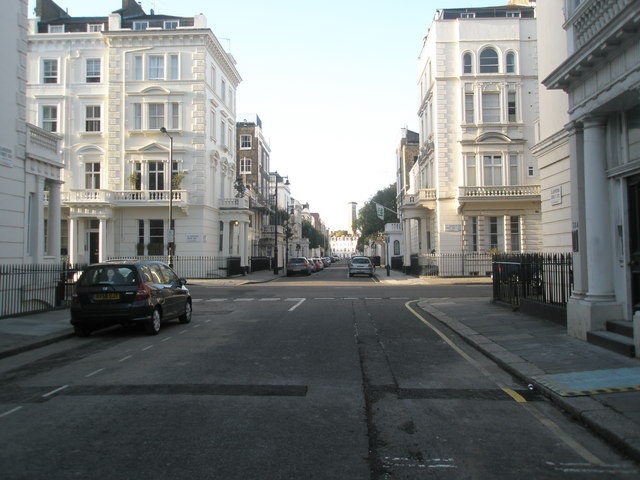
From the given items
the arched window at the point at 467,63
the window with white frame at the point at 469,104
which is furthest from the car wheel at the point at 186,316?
the arched window at the point at 467,63

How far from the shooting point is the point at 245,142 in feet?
200

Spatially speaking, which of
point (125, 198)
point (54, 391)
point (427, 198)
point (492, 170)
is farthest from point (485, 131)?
point (54, 391)

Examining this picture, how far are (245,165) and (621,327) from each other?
54.4m

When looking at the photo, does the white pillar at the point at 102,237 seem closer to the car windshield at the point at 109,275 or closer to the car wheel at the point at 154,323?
the car windshield at the point at 109,275

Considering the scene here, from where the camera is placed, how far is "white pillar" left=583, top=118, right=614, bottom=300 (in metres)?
9.44

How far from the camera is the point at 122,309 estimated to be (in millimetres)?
11000

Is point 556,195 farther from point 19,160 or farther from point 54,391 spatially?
point 19,160

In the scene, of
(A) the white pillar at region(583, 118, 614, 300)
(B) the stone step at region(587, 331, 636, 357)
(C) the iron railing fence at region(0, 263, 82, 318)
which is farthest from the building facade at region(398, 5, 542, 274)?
(B) the stone step at region(587, 331, 636, 357)

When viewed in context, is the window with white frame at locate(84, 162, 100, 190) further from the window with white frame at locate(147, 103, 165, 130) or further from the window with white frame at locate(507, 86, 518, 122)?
Result: the window with white frame at locate(507, 86, 518, 122)

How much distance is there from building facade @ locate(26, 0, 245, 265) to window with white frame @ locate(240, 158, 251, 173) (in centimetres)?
2259

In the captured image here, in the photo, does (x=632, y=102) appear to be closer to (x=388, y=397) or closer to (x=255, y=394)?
(x=388, y=397)

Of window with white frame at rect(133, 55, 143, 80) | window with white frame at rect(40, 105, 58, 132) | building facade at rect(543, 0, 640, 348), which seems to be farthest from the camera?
window with white frame at rect(40, 105, 58, 132)

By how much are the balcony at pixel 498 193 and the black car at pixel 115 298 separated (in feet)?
82.5

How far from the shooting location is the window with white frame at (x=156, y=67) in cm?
3678
